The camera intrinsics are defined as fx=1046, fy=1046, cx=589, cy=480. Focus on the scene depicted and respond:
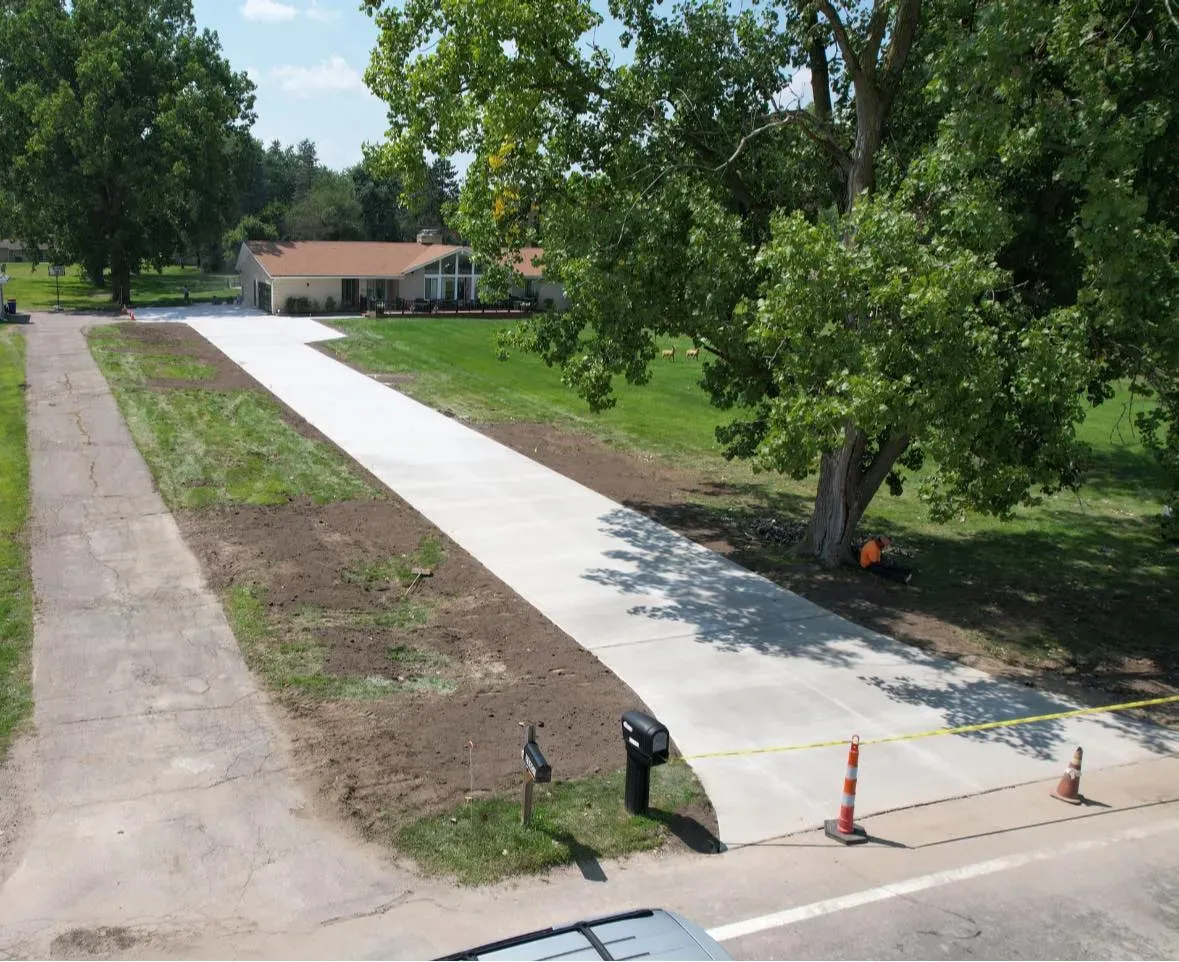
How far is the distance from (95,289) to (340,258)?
612 inches

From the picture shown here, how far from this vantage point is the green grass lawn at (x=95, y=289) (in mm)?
47031

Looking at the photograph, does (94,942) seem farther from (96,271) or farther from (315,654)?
(96,271)

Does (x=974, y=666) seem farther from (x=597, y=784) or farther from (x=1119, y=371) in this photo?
(x=597, y=784)

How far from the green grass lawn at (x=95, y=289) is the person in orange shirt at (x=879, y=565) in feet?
128

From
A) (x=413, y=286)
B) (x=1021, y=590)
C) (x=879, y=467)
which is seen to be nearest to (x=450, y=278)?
(x=413, y=286)

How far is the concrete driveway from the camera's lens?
22.4ft

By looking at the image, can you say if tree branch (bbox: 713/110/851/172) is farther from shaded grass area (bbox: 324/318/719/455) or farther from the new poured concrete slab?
shaded grass area (bbox: 324/318/719/455)

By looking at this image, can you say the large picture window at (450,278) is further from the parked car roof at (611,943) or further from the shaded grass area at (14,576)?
the parked car roof at (611,943)

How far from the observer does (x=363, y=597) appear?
12938 mm

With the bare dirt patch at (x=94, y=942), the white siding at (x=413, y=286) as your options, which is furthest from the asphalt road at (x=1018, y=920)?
the white siding at (x=413, y=286)

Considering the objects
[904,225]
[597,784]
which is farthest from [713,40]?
[597,784]

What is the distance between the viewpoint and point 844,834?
26.7 ft

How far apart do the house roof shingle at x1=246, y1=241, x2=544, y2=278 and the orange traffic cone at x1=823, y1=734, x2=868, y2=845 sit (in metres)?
41.4

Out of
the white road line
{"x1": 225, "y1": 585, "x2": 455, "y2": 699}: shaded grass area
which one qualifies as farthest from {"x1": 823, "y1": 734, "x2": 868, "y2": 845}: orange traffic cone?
{"x1": 225, "y1": 585, "x2": 455, "y2": 699}: shaded grass area
